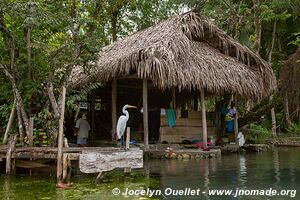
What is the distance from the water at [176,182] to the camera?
20.8 feet

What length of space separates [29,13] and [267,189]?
239 inches

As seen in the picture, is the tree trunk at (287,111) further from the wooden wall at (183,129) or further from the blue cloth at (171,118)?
the blue cloth at (171,118)

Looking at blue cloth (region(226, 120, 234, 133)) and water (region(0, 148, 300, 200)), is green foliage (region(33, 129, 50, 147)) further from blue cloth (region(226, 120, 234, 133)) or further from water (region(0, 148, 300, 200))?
blue cloth (region(226, 120, 234, 133))

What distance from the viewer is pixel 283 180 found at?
7.47m

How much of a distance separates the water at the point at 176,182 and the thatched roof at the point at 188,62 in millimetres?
2690

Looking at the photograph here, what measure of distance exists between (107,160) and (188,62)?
213 inches

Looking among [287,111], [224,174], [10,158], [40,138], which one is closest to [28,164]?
[10,158]

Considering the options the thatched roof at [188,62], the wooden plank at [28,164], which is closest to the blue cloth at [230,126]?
the thatched roof at [188,62]

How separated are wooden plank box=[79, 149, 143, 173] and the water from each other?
1.06 ft

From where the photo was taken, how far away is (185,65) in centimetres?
1169

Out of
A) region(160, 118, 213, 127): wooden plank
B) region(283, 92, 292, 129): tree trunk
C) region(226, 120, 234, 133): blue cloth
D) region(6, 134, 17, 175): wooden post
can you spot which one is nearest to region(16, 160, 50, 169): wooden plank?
region(6, 134, 17, 175): wooden post

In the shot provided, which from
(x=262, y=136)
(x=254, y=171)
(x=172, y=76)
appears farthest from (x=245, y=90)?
(x=262, y=136)

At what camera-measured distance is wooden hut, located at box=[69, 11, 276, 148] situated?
1114 cm

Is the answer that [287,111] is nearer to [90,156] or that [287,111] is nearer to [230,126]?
[230,126]
